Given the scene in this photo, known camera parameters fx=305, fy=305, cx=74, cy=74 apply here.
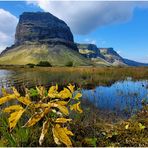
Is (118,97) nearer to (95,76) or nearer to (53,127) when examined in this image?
(53,127)

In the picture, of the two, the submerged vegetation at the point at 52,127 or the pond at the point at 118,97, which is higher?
the submerged vegetation at the point at 52,127

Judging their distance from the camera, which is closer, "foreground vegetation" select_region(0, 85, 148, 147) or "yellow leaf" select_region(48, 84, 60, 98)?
"foreground vegetation" select_region(0, 85, 148, 147)

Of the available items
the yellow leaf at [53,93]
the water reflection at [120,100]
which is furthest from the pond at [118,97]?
the yellow leaf at [53,93]

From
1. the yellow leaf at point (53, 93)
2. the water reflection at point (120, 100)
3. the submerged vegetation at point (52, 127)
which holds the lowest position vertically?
the water reflection at point (120, 100)

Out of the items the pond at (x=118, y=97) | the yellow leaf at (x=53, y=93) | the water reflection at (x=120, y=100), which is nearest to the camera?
the yellow leaf at (x=53, y=93)

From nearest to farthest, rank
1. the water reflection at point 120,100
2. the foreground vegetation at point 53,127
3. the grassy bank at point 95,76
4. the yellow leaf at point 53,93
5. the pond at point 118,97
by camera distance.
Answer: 1. the foreground vegetation at point 53,127
2. the yellow leaf at point 53,93
3. the water reflection at point 120,100
4. the pond at point 118,97
5. the grassy bank at point 95,76

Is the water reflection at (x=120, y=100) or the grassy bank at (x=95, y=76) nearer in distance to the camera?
the water reflection at (x=120, y=100)

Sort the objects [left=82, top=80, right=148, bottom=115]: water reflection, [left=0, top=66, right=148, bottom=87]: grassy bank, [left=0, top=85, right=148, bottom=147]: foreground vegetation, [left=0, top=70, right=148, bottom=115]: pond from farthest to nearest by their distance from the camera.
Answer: [left=0, top=66, right=148, bottom=87]: grassy bank, [left=0, top=70, right=148, bottom=115]: pond, [left=82, top=80, right=148, bottom=115]: water reflection, [left=0, top=85, right=148, bottom=147]: foreground vegetation

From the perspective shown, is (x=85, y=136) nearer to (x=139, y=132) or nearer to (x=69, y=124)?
(x=69, y=124)

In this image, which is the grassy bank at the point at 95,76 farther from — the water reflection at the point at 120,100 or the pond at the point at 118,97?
the water reflection at the point at 120,100

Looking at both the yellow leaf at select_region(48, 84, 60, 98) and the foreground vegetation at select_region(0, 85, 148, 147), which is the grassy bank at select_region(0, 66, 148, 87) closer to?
the foreground vegetation at select_region(0, 85, 148, 147)

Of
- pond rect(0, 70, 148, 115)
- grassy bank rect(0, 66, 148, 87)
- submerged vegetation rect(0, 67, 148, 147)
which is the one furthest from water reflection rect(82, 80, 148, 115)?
submerged vegetation rect(0, 67, 148, 147)

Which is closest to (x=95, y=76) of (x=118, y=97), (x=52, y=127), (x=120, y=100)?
(x=118, y=97)

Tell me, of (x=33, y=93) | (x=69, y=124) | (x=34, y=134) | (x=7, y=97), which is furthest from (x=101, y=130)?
(x=7, y=97)
